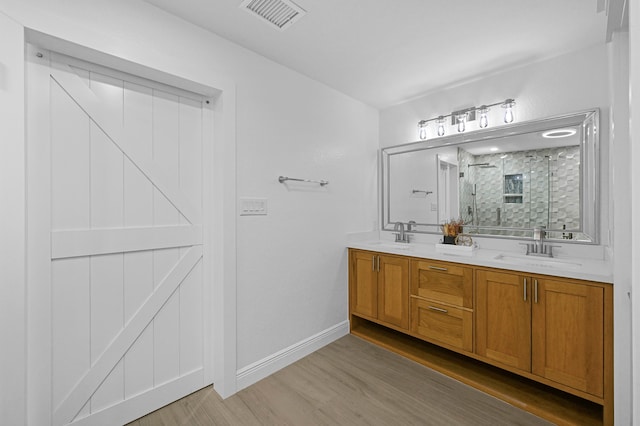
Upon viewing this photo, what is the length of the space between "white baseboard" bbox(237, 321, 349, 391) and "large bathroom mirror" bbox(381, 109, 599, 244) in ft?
4.09

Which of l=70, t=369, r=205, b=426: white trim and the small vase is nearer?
l=70, t=369, r=205, b=426: white trim

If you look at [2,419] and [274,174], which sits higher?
[274,174]

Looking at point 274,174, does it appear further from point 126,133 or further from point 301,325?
point 301,325

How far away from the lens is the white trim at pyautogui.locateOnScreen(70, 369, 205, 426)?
1.65m

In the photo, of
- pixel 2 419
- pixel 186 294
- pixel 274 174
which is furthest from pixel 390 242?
pixel 2 419

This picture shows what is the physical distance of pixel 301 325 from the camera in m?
2.53

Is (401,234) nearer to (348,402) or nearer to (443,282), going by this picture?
(443,282)

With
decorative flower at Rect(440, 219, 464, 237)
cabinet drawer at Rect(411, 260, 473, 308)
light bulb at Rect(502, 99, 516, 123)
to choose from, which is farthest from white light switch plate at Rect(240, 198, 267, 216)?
light bulb at Rect(502, 99, 516, 123)

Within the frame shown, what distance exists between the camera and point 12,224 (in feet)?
4.24

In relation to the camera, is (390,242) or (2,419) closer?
(2,419)

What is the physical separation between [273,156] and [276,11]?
3.04 feet

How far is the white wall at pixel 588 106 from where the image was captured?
59.9 inches

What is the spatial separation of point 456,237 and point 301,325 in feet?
4.89

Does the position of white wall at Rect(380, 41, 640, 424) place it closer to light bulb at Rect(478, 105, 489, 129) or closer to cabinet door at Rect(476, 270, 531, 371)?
light bulb at Rect(478, 105, 489, 129)
